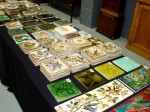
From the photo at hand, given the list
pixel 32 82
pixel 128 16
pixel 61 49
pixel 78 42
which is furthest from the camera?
pixel 128 16

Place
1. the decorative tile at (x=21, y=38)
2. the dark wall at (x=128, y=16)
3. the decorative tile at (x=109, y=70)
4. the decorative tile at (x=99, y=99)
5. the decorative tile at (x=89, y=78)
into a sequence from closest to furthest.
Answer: the decorative tile at (x=99, y=99) → the decorative tile at (x=89, y=78) → the decorative tile at (x=109, y=70) → the decorative tile at (x=21, y=38) → the dark wall at (x=128, y=16)

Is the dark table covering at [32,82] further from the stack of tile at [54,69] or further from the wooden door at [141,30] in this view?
the wooden door at [141,30]

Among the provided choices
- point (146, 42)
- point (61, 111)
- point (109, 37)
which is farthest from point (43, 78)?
Answer: point (109, 37)

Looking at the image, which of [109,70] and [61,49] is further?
[61,49]

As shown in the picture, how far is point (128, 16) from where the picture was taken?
137 inches

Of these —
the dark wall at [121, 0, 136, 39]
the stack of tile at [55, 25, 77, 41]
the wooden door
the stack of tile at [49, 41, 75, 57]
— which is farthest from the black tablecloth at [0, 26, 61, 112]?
the dark wall at [121, 0, 136, 39]

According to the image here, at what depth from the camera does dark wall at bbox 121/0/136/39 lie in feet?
11.0

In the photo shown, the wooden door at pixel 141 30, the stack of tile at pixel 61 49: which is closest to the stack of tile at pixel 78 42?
the stack of tile at pixel 61 49

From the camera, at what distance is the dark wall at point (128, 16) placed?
335 cm

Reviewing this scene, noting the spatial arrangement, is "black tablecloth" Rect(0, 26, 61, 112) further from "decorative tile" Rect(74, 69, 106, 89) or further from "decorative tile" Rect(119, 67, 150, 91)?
"decorative tile" Rect(119, 67, 150, 91)

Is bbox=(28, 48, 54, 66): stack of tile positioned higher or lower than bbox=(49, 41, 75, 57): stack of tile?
lower

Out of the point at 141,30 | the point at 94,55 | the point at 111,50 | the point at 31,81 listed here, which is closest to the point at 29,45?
the point at 31,81

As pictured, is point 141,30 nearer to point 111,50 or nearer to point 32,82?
point 111,50

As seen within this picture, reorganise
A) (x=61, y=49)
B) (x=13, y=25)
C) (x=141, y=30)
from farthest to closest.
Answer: (x=141, y=30) → (x=13, y=25) → (x=61, y=49)
